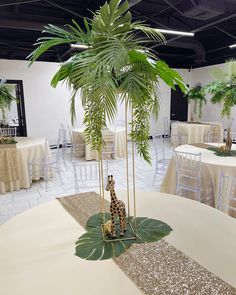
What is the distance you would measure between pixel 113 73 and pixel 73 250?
0.90m

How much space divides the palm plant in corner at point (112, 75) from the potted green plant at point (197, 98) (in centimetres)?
720

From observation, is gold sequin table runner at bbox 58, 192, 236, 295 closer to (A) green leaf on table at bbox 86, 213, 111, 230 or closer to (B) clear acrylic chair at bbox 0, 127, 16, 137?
(A) green leaf on table at bbox 86, 213, 111, 230

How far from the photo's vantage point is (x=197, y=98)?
8.73 metres

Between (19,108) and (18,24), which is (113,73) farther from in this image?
(19,108)

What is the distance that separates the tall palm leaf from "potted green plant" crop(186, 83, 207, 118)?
23.6 feet

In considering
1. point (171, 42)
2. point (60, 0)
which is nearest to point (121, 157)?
point (171, 42)

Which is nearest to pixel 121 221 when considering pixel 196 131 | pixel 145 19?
pixel 145 19

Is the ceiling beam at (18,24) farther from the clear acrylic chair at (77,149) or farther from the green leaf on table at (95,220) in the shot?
the green leaf on table at (95,220)

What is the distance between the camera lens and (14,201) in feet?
12.9

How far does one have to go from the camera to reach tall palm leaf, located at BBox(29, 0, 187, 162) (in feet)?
3.27

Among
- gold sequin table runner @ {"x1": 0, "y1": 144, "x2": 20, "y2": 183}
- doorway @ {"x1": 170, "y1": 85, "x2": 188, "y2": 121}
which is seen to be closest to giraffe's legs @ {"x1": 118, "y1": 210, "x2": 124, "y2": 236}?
gold sequin table runner @ {"x1": 0, "y1": 144, "x2": 20, "y2": 183}

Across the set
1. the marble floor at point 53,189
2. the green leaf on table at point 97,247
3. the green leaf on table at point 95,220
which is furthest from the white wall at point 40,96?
the green leaf on table at point 97,247

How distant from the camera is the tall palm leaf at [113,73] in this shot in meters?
1.00

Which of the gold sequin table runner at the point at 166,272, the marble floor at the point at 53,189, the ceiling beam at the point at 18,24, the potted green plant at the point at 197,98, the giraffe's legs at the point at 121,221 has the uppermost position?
the ceiling beam at the point at 18,24
